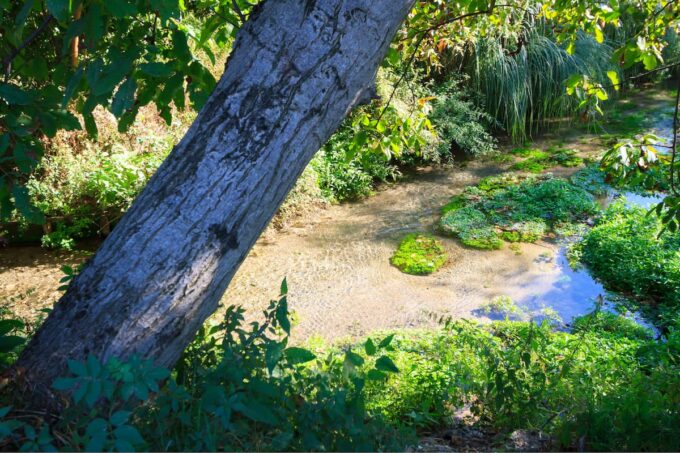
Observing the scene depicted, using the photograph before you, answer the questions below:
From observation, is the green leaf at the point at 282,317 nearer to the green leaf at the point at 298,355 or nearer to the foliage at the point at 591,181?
the green leaf at the point at 298,355

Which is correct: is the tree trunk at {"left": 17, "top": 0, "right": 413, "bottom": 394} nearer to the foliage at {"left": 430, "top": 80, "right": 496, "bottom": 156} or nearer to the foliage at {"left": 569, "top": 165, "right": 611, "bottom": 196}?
the foliage at {"left": 569, "top": 165, "right": 611, "bottom": 196}

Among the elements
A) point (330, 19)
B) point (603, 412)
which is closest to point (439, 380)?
point (603, 412)

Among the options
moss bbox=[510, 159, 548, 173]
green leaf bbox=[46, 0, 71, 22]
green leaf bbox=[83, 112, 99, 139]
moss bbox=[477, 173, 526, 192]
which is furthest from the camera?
moss bbox=[510, 159, 548, 173]

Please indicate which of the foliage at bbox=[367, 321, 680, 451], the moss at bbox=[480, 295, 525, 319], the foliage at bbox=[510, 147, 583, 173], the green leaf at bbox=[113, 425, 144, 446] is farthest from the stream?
the green leaf at bbox=[113, 425, 144, 446]

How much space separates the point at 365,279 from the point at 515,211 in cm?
251

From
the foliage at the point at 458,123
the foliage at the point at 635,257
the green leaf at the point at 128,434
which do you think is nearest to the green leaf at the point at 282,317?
the green leaf at the point at 128,434

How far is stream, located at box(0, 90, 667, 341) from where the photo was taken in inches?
204

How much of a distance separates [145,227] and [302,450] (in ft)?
2.59

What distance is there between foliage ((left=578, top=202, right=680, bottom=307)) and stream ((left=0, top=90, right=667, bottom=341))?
0.71 ft

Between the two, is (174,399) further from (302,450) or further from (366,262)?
(366,262)

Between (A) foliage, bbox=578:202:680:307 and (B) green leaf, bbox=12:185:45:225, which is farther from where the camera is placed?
(A) foliage, bbox=578:202:680:307

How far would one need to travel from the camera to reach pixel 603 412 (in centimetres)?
230

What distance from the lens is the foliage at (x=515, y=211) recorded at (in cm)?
671

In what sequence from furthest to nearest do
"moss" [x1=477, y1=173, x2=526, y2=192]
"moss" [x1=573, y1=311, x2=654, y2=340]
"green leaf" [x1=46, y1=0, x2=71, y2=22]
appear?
1. "moss" [x1=477, y1=173, x2=526, y2=192]
2. "moss" [x1=573, y1=311, x2=654, y2=340]
3. "green leaf" [x1=46, y1=0, x2=71, y2=22]
